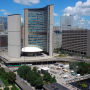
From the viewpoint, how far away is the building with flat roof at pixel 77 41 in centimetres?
2875

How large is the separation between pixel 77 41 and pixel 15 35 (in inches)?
570

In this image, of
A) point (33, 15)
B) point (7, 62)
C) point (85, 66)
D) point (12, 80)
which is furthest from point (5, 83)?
point (33, 15)

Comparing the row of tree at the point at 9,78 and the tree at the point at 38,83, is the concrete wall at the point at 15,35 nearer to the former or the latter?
the row of tree at the point at 9,78

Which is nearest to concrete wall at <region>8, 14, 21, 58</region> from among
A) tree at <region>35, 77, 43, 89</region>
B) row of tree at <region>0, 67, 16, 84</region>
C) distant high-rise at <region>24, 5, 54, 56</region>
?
distant high-rise at <region>24, 5, 54, 56</region>

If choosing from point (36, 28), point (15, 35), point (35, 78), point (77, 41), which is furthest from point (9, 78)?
point (77, 41)

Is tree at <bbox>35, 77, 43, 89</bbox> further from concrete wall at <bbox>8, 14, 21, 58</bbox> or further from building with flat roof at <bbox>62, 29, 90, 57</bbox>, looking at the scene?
building with flat roof at <bbox>62, 29, 90, 57</bbox>

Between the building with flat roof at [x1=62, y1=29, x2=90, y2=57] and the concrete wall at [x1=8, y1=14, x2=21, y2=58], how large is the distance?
530 inches

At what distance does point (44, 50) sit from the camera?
30172 millimetres

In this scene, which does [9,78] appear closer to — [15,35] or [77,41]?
[15,35]

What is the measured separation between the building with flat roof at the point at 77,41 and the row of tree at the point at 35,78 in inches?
658

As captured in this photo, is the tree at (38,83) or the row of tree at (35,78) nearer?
the tree at (38,83)

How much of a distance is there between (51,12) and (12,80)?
17079 millimetres

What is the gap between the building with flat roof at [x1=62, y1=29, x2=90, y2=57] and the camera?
28.7 m

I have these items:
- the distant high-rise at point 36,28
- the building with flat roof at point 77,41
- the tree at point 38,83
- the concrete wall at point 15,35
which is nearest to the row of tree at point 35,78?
the tree at point 38,83
